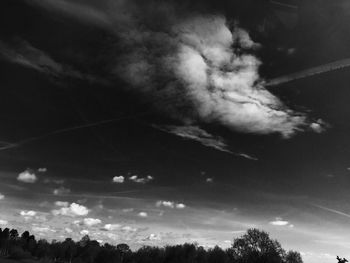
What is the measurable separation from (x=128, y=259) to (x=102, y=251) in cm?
1200

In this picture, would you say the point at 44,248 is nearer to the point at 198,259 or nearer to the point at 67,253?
the point at 67,253

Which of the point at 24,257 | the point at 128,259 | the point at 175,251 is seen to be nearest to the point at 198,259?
the point at 175,251

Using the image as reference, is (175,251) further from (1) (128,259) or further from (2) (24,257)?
(2) (24,257)

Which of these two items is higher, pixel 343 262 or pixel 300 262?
pixel 300 262

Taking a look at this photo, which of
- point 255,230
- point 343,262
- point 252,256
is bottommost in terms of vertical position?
point 343,262

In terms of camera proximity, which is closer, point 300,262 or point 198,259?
point 300,262

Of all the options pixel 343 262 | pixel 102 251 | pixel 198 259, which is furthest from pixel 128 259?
pixel 343 262

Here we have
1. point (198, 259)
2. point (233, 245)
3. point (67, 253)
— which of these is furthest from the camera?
point (67, 253)

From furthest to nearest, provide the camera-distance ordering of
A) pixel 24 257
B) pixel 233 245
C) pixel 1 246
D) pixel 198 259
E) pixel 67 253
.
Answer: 1. pixel 67 253
2. pixel 198 259
3. pixel 1 246
4. pixel 233 245
5. pixel 24 257

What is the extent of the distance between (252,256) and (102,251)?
263 ft

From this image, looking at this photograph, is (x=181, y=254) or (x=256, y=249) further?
(x=181, y=254)

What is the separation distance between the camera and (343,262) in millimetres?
44719

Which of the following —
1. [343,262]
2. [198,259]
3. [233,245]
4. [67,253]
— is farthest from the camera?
[67,253]

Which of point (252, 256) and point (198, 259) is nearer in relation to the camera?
point (252, 256)
